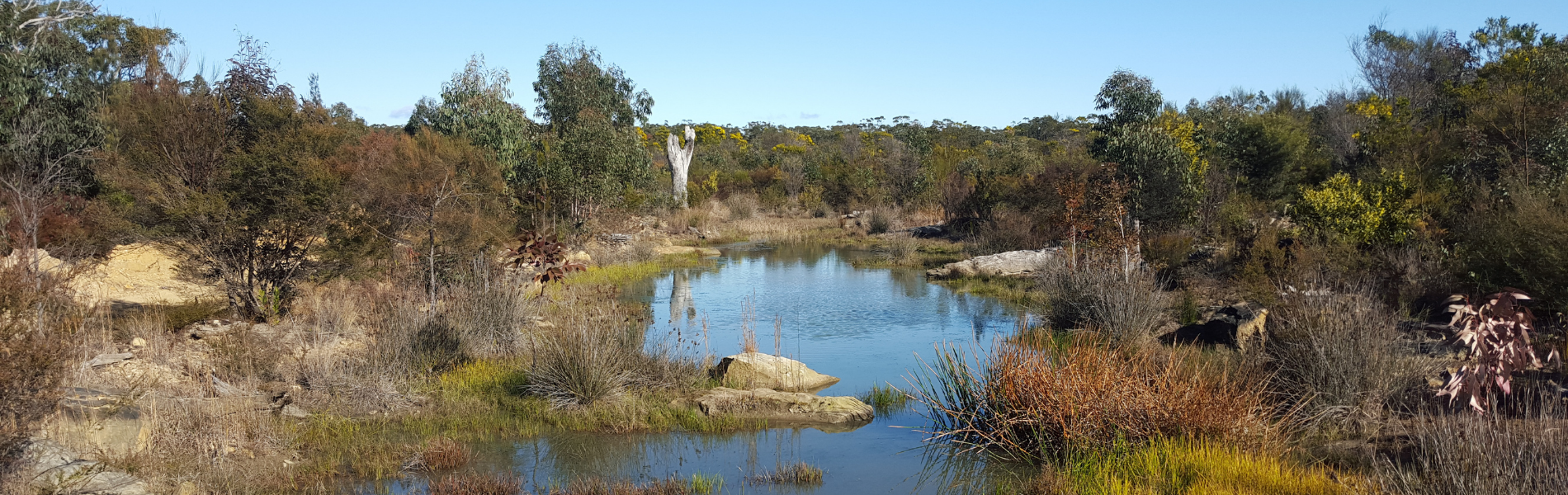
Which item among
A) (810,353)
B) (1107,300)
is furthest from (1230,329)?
(810,353)

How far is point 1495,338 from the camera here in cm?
499

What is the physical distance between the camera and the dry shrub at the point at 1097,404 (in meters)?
6.87

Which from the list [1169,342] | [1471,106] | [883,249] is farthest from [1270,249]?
[883,249]

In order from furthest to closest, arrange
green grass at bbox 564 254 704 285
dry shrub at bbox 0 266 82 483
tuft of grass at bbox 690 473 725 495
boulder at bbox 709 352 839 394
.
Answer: green grass at bbox 564 254 704 285, boulder at bbox 709 352 839 394, tuft of grass at bbox 690 473 725 495, dry shrub at bbox 0 266 82 483

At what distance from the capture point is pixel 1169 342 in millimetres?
11969

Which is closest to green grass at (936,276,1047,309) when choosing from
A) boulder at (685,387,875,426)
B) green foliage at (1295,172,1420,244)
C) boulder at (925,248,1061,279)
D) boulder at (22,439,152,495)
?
boulder at (925,248,1061,279)

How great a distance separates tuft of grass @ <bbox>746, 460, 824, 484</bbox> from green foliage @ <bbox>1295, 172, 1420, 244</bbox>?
36.3 ft

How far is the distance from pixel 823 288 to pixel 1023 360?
12775 millimetres

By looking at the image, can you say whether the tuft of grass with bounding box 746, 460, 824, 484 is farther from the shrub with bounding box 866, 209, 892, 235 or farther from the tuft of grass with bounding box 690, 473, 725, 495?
the shrub with bounding box 866, 209, 892, 235

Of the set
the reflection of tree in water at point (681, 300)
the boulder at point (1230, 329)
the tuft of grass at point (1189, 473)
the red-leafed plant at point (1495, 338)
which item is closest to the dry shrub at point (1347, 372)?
the tuft of grass at point (1189, 473)

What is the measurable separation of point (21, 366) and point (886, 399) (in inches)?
276

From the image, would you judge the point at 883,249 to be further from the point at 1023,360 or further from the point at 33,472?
the point at 33,472

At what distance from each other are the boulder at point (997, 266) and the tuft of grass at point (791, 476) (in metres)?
14.0

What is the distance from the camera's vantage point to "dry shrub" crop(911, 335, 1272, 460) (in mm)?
6867
